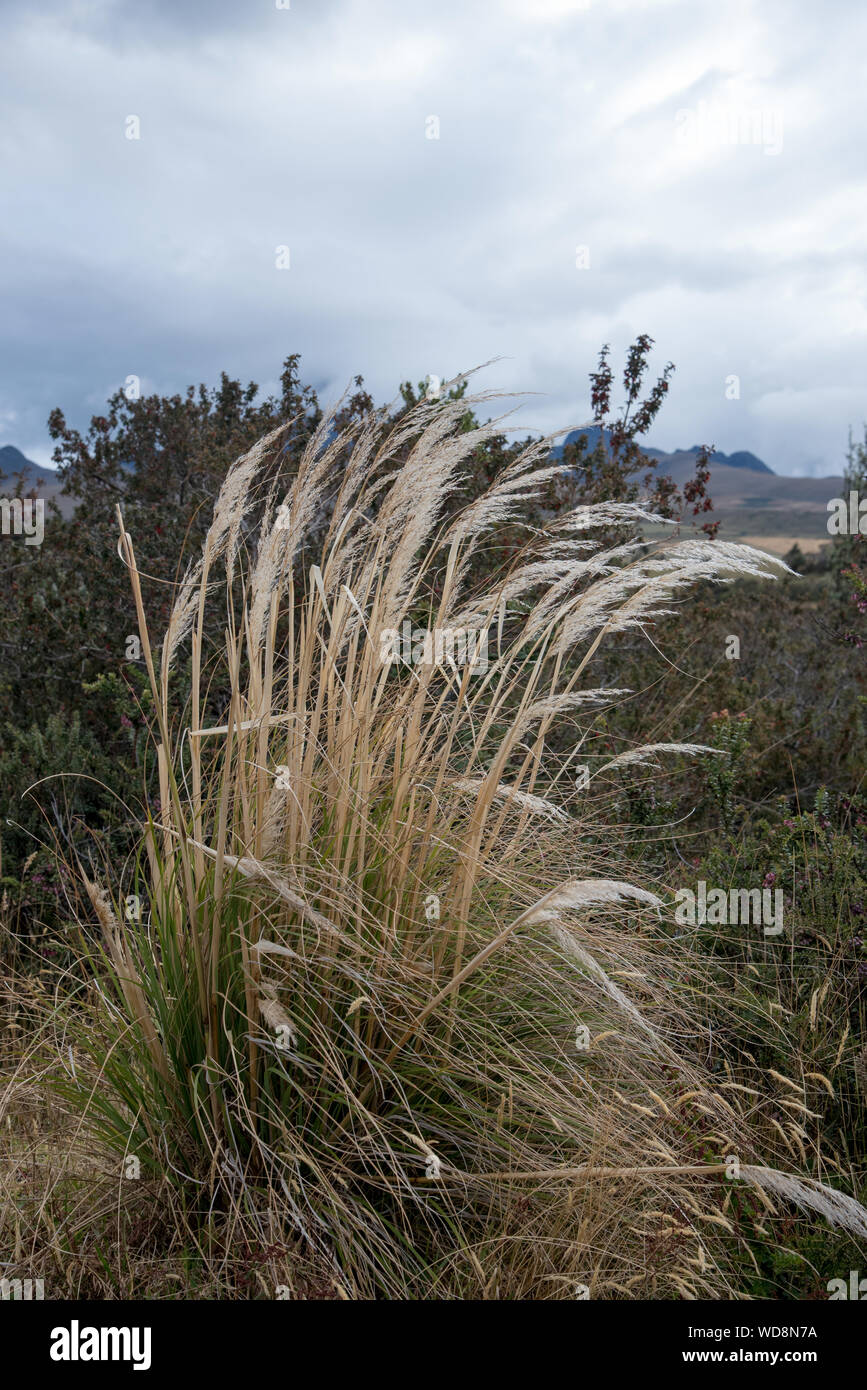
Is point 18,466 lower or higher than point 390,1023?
higher

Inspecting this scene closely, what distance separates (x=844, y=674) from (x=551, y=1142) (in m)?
7.17

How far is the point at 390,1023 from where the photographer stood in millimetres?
2588

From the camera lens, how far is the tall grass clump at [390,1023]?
96.7 inches

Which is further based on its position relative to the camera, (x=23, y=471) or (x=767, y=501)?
(x=767, y=501)

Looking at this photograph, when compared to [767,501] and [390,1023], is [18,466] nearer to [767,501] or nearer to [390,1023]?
[390,1023]

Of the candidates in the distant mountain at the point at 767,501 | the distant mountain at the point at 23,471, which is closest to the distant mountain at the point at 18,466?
the distant mountain at the point at 23,471

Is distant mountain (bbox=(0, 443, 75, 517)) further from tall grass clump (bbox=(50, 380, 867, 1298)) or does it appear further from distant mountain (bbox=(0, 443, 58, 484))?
tall grass clump (bbox=(50, 380, 867, 1298))

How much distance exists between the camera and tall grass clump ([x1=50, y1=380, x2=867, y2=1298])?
8.05 feet

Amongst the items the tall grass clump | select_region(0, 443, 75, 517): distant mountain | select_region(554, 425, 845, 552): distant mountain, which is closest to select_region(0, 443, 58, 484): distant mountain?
select_region(0, 443, 75, 517): distant mountain

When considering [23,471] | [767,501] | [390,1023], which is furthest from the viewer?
[767,501]

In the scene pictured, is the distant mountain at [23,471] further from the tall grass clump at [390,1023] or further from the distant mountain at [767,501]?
the distant mountain at [767,501]

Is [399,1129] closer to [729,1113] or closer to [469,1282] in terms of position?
[469,1282]

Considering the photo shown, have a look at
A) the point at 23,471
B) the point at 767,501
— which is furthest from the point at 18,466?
the point at 767,501

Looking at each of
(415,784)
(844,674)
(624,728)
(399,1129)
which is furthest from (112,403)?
(399,1129)
